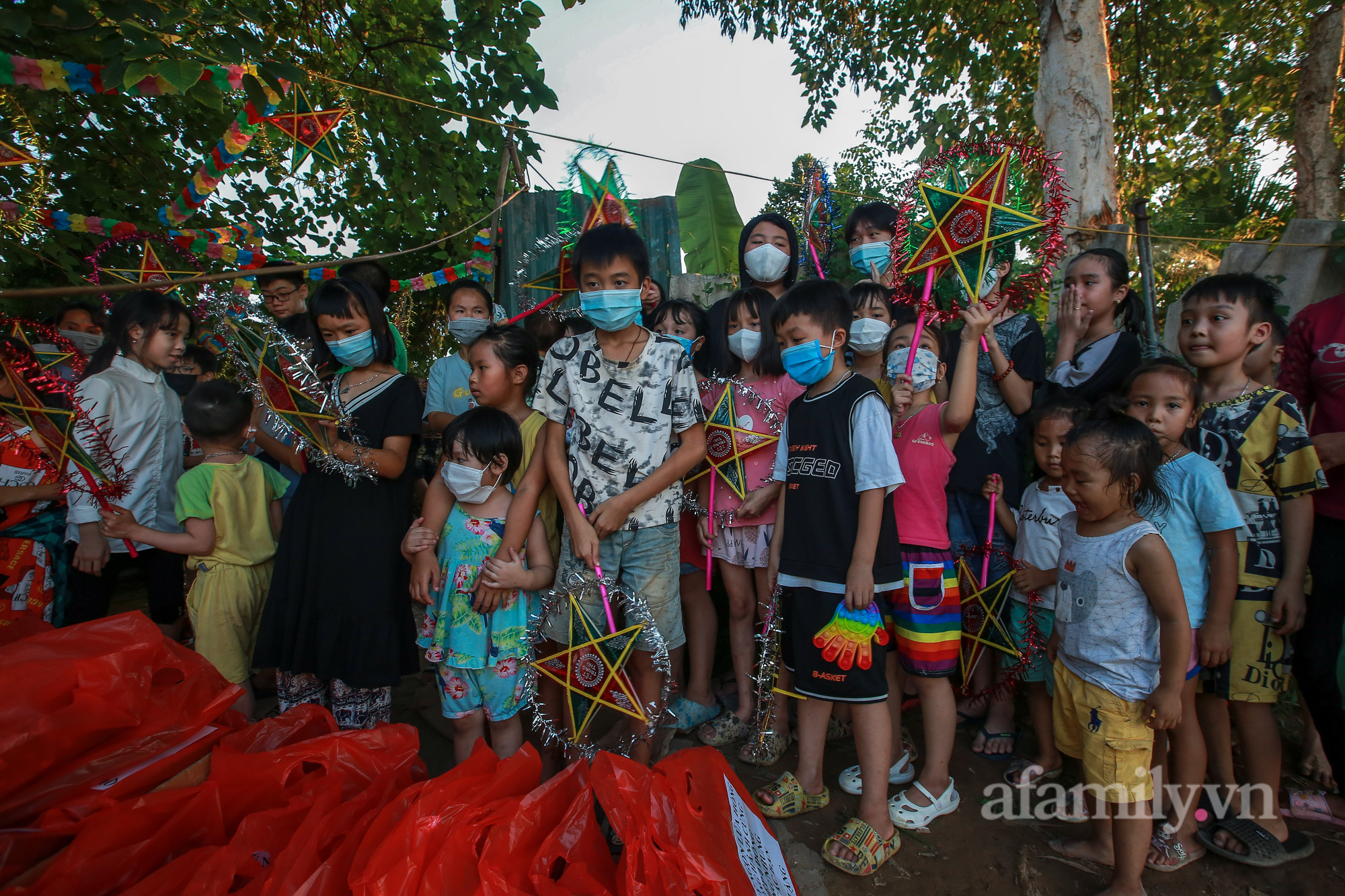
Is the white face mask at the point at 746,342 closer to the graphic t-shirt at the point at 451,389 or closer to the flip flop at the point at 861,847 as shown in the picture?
the graphic t-shirt at the point at 451,389

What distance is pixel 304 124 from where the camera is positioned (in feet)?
14.0

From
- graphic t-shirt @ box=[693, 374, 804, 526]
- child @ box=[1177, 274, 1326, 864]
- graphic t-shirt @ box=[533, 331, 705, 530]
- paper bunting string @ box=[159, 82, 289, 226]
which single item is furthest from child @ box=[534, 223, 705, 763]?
paper bunting string @ box=[159, 82, 289, 226]

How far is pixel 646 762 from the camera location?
233cm

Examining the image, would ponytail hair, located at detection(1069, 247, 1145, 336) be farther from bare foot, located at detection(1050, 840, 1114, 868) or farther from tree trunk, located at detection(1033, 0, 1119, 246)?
bare foot, located at detection(1050, 840, 1114, 868)

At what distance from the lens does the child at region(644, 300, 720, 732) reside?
2.94 meters

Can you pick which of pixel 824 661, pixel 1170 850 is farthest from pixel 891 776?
pixel 1170 850

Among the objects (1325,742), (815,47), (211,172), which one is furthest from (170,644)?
(815,47)

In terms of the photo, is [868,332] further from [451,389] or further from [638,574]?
[451,389]

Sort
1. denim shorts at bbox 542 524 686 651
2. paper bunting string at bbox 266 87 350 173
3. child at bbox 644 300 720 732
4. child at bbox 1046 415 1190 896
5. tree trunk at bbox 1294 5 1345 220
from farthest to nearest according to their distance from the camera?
tree trunk at bbox 1294 5 1345 220, paper bunting string at bbox 266 87 350 173, child at bbox 644 300 720 732, denim shorts at bbox 542 524 686 651, child at bbox 1046 415 1190 896

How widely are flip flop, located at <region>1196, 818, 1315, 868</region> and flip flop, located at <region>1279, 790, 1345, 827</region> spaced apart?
0.47 ft

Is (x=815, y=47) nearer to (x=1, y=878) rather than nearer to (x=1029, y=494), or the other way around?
(x=1029, y=494)

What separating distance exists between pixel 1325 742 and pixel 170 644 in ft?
13.0

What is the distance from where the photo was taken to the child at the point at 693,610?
2943mm

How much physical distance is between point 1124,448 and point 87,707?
2922 millimetres
